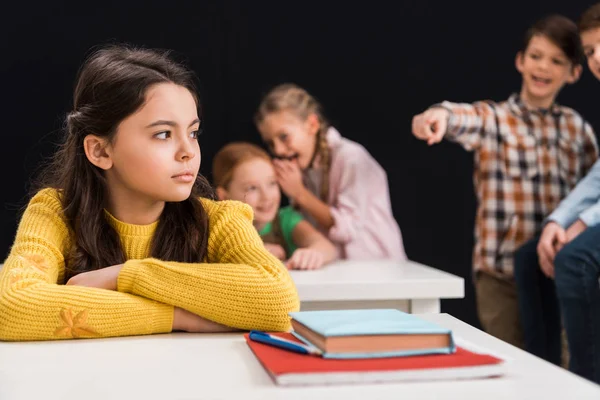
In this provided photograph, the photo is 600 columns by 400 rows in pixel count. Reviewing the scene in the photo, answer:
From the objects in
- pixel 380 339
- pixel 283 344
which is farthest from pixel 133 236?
pixel 380 339

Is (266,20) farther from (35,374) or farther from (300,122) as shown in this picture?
(35,374)

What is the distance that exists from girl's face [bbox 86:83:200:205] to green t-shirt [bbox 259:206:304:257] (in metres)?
1.47

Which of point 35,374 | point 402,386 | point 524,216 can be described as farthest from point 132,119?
point 524,216

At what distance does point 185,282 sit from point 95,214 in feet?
0.98

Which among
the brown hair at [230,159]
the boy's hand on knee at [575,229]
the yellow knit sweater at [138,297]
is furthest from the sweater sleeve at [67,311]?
the boy's hand on knee at [575,229]

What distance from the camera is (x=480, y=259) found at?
10.2 feet

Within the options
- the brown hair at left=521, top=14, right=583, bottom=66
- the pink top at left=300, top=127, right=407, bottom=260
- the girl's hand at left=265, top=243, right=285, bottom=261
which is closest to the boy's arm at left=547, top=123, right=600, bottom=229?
the brown hair at left=521, top=14, right=583, bottom=66

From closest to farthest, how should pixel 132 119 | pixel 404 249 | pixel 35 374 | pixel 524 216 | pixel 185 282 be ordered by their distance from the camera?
pixel 35 374 → pixel 185 282 → pixel 132 119 → pixel 524 216 → pixel 404 249

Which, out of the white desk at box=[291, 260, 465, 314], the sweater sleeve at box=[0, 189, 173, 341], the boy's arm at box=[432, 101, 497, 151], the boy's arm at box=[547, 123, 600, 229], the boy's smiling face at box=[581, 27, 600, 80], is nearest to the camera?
the sweater sleeve at box=[0, 189, 173, 341]

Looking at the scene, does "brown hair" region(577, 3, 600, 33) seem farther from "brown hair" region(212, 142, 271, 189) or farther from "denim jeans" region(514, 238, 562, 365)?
"brown hair" region(212, 142, 271, 189)

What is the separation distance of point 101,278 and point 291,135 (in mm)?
1837

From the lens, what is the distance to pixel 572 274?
237 cm

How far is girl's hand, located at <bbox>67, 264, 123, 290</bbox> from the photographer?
4.42 feet

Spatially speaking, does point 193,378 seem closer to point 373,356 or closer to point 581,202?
Answer: point 373,356
